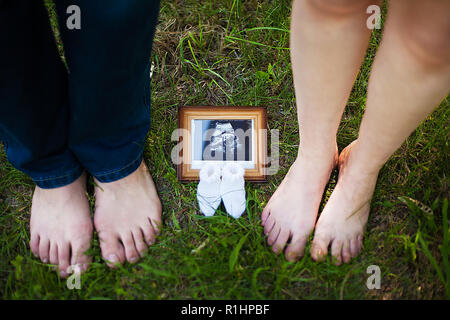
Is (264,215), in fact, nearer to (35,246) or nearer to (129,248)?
(129,248)

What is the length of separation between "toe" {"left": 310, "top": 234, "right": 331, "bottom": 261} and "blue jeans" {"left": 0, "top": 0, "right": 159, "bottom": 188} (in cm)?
65

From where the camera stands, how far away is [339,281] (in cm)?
123

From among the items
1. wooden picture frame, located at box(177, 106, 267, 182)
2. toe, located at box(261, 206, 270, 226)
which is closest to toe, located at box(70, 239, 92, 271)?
wooden picture frame, located at box(177, 106, 267, 182)

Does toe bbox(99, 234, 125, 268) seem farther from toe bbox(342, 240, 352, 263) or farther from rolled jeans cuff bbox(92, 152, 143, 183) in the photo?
toe bbox(342, 240, 352, 263)

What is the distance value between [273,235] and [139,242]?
0.44 metres

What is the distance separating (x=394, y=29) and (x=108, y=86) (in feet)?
2.25

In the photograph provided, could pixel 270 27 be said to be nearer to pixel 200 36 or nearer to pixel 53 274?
pixel 200 36

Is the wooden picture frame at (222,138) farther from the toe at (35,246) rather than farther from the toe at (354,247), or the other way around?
the toe at (35,246)

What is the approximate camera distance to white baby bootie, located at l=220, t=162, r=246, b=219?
1333mm

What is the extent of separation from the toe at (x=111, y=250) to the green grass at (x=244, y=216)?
30 mm

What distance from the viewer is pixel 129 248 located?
1.27 metres

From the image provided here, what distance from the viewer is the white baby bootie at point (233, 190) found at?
1.33 m

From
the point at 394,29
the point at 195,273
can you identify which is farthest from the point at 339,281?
the point at 394,29

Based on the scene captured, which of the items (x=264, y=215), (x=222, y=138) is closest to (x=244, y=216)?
(x=264, y=215)
